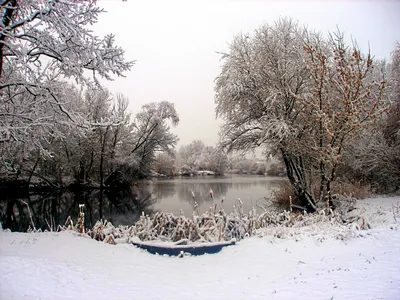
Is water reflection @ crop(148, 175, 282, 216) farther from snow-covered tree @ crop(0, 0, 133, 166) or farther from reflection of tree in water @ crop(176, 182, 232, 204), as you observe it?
snow-covered tree @ crop(0, 0, 133, 166)

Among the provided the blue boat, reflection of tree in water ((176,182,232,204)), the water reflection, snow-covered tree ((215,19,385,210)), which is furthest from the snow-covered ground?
reflection of tree in water ((176,182,232,204))

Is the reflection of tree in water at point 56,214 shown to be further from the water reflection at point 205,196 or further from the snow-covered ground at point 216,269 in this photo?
the snow-covered ground at point 216,269

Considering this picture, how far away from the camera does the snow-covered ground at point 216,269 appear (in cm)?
323

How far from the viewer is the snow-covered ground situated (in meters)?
3.23

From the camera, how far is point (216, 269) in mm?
4359

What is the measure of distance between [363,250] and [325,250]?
1.92 feet

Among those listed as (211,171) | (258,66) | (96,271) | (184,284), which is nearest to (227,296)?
(184,284)

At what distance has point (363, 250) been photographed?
4.54 metres

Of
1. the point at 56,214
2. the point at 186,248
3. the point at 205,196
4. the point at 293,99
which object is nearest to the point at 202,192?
the point at 205,196

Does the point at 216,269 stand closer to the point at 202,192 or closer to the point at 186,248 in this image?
the point at 186,248

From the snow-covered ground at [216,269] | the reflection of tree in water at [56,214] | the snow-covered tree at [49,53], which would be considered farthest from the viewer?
the reflection of tree in water at [56,214]

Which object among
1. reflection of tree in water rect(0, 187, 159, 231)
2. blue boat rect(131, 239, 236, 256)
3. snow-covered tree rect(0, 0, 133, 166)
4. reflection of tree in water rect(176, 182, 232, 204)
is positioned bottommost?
reflection of tree in water rect(0, 187, 159, 231)

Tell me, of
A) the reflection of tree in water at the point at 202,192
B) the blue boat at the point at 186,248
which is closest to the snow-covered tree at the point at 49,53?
the blue boat at the point at 186,248

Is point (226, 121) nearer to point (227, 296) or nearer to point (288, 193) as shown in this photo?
point (288, 193)
